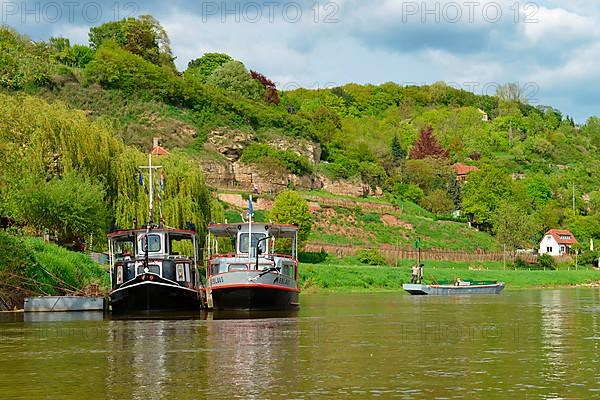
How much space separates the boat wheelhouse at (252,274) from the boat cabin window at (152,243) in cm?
269

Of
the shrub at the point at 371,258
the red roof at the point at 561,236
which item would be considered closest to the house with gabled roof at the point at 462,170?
the red roof at the point at 561,236

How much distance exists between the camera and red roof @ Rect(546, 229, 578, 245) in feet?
411

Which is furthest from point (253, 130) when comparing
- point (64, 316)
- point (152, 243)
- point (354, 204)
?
point (64, 316)

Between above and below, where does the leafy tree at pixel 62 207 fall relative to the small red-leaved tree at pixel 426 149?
below

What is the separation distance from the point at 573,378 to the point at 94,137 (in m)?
40.4

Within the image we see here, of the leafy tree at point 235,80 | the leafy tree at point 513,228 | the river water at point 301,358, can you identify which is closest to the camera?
the river water at point 301,358

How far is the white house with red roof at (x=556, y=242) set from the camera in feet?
408

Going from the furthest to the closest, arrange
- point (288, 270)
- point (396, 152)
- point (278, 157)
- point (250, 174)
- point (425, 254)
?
point (396, 152) → point (278, 157) → point (250, 174) → point (425, 254) → point (288, 270)

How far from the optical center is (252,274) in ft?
131

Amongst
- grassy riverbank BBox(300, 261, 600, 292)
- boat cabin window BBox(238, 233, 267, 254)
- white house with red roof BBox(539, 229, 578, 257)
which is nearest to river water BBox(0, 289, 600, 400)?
boat cabin window BBox(238, 233, 267, 254)

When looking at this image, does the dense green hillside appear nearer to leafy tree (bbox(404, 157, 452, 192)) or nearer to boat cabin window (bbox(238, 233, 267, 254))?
leafy tree (bbox(404, 157, 452, 192))

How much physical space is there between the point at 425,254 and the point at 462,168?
227ft

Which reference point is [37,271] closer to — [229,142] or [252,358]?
[252,358]

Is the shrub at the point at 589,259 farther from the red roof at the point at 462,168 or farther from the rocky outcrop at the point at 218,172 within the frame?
the rocky outcrop at the point at 218,172
